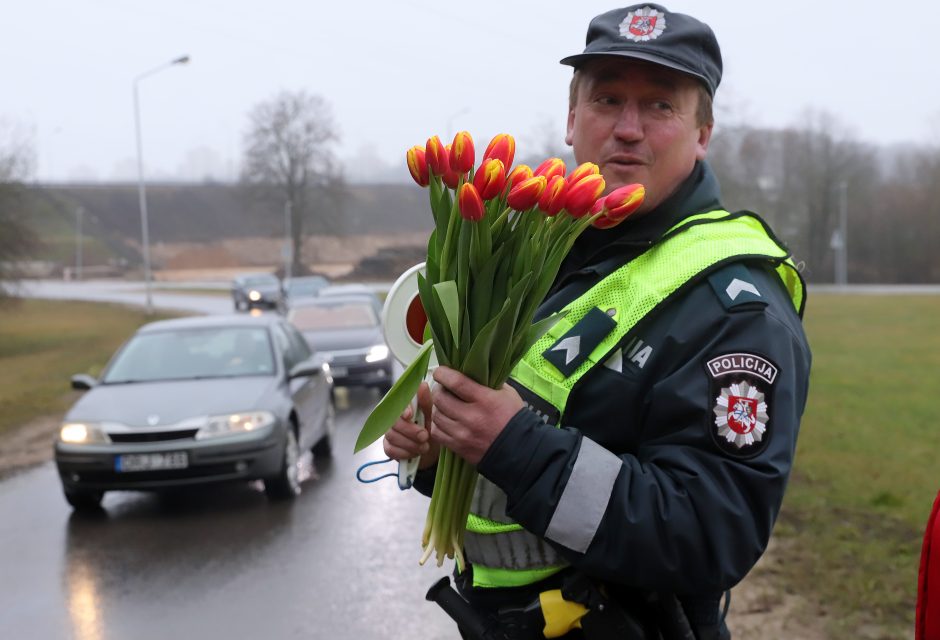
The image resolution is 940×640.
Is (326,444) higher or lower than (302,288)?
higher

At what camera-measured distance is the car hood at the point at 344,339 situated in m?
14.8

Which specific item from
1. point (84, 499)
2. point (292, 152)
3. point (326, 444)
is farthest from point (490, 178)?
point (292, 152)

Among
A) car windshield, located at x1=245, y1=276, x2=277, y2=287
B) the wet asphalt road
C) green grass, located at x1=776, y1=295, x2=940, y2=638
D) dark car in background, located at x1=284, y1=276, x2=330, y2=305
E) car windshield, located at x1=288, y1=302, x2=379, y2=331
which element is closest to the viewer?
green grass, located at x1=776, y1=295, x2=940, y2=638

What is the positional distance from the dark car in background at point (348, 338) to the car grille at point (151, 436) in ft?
19.9

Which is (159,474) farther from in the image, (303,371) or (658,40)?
(658,40)

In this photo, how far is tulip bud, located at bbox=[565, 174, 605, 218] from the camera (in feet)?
5.61

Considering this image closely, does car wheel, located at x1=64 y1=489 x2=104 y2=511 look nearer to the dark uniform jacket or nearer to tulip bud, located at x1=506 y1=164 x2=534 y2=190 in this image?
the dark uniform jacket

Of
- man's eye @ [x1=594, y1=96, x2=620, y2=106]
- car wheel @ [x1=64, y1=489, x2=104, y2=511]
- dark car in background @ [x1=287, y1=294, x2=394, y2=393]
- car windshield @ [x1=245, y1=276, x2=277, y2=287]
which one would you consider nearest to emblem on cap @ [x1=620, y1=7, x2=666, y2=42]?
man's eye @ [x1=594, y1=96, x2=620, y2=106]

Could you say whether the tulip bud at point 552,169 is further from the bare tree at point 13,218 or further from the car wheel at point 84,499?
the bare tree at point 13,218

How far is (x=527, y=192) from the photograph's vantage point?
1.69m

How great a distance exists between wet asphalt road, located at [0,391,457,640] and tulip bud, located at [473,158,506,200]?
3.82 metres

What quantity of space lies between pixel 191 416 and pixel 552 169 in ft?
21.1

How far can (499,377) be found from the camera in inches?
71.8

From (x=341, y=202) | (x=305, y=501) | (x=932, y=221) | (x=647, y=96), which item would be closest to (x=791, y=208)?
(x=932, y=221)
